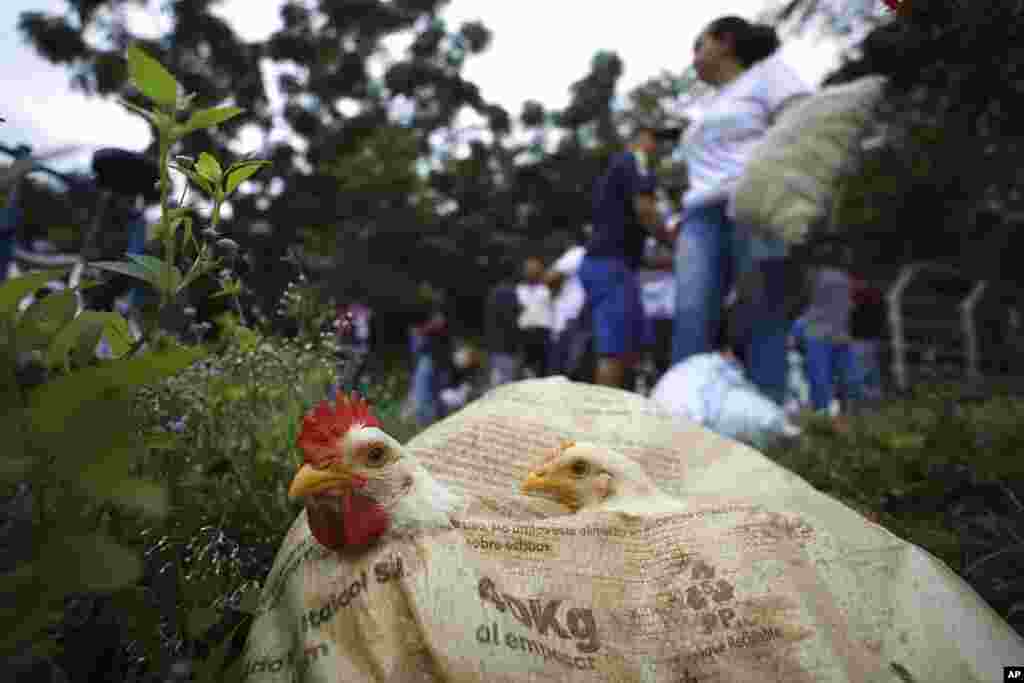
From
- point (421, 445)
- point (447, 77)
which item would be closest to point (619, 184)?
point (421, 445)

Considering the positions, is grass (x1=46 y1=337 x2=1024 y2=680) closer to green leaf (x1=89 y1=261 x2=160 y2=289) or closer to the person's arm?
green leaf (x1=89 y1=261 x2=160 y2=289)

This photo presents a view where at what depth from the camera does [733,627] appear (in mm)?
1008

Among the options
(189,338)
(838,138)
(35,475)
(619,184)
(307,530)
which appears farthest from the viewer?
(619,184)

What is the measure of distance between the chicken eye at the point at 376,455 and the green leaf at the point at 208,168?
41cm

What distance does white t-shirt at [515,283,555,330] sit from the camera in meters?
6.93

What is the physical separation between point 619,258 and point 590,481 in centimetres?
276

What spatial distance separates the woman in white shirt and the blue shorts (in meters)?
0.28

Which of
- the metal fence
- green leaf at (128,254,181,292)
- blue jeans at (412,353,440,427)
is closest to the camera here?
green leaf at (128,254,181,292)

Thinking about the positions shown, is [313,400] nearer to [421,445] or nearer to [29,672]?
[421,445]

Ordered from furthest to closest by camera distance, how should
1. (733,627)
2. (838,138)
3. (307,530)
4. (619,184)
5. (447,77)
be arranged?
(447,77)
(619,184)
(838,138)
(307,530)
(733,627)

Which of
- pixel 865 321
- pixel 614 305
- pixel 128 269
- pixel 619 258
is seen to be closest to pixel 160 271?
pixel 128 269

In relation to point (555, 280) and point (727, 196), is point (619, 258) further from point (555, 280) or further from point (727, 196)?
point (555, 280)

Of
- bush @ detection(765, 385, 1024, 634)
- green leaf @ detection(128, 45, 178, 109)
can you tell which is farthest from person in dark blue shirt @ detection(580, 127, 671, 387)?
green leaf @ detection(128, 45, 178, 109)

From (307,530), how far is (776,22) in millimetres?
2965
